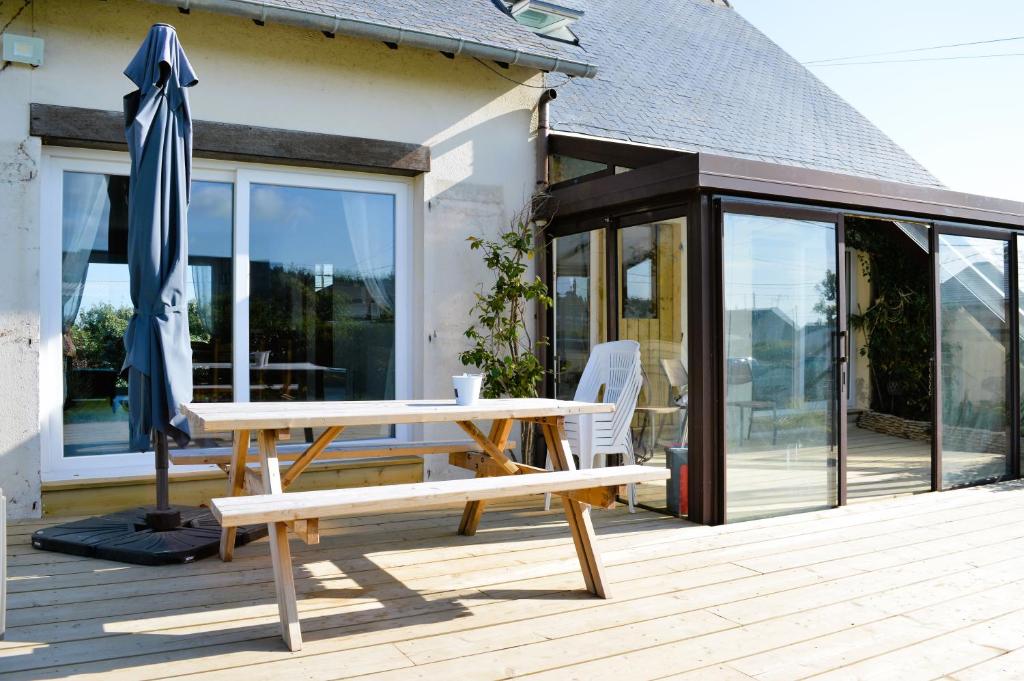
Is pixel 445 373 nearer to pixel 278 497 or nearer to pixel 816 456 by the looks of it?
pixel 816 456

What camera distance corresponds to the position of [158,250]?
11.9ft

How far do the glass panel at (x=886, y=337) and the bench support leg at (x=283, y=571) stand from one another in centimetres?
618

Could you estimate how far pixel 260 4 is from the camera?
14.9 feet

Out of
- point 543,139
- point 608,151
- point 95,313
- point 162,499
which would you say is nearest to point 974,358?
point 608,151

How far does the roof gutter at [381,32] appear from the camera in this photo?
4.50 metres

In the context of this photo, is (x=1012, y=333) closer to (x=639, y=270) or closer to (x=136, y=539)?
(x=639, y=270)

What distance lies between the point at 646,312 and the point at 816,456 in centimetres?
135

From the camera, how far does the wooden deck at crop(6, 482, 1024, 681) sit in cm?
254

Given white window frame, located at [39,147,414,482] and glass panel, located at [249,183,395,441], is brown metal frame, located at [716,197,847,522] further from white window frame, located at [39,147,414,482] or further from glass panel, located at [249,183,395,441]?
glass panel, located at [249,183,395,441]

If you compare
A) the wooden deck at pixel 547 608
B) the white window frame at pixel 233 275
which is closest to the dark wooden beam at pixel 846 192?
the wooden deck at pixel 547 608

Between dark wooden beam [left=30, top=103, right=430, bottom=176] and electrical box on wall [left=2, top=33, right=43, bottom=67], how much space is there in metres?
0.23

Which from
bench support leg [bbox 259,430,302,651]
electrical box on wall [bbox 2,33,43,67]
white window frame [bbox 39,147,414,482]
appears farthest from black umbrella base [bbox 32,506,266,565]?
electrical box on wall [bbox 2,33,43,67]

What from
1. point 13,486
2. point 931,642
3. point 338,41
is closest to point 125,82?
point 338,41

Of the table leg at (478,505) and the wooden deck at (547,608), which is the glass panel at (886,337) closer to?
the wooden deck at (547,608)
